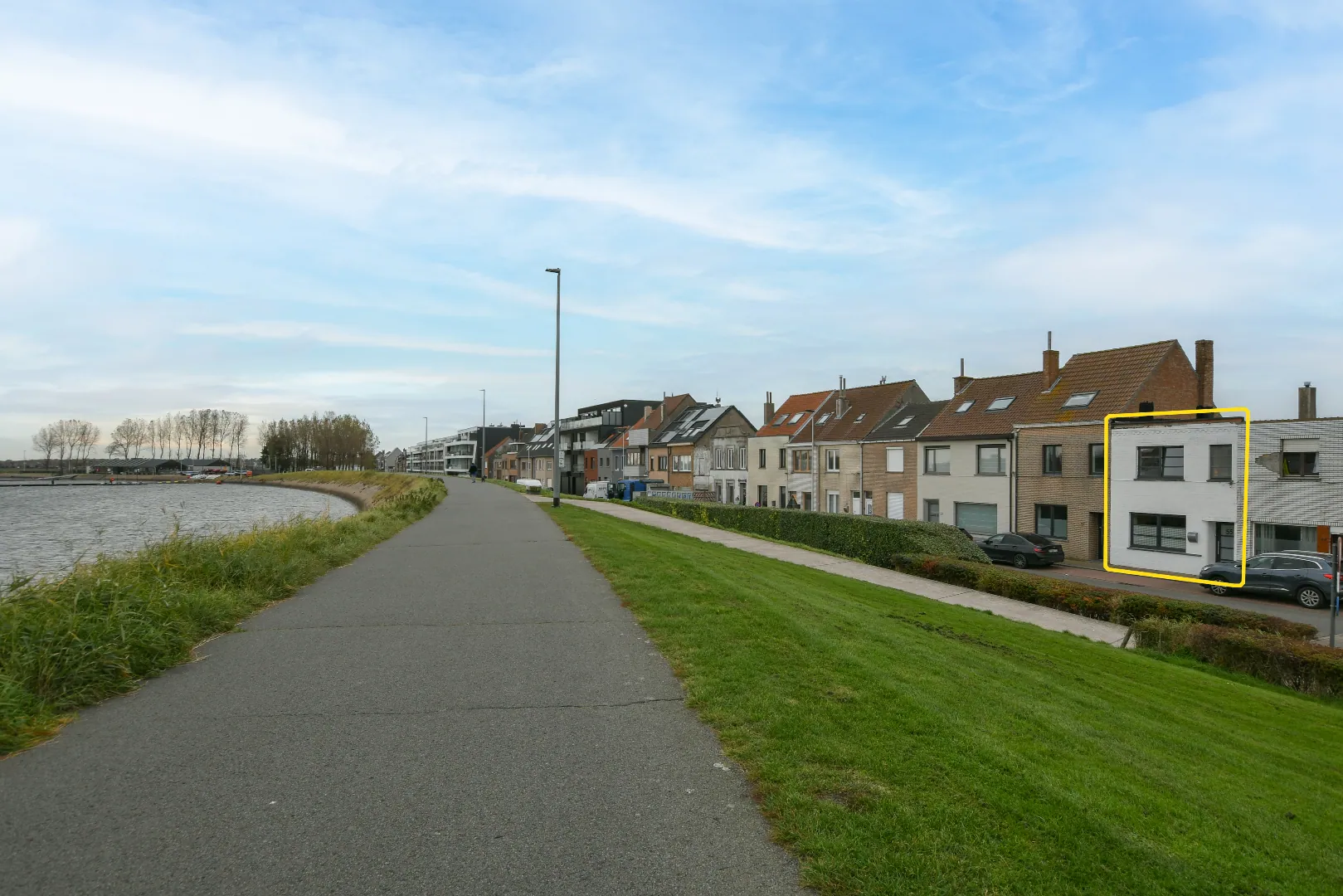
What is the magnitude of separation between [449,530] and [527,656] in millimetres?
14980

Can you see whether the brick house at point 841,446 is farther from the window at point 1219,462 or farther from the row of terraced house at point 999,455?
the window at point 1219,462

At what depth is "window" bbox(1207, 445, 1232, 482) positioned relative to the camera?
606 inches

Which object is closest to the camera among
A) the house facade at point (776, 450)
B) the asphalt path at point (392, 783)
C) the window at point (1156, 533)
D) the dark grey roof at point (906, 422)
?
the asphalt path at point (392, 783)

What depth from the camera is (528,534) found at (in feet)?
65.5

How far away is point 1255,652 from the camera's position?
1136 centimetres

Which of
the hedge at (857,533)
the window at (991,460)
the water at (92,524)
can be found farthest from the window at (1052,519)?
the water at (92,524)

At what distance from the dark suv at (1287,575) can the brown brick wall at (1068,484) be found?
7366 mm

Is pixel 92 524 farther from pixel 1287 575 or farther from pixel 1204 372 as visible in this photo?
pixel 1204 372

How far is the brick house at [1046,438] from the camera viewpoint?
98.8 feet

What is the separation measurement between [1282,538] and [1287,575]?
4.14 meters

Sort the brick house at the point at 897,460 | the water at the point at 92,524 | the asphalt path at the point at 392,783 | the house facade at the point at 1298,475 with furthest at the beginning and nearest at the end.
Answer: the brick house at the point at 897,460
the house facade at the point at 1298,475
the water at the point at 92,524
the asphalt path at the point at 392,783

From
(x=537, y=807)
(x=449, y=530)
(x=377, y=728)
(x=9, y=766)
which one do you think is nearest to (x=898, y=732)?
(x=537, y=807)

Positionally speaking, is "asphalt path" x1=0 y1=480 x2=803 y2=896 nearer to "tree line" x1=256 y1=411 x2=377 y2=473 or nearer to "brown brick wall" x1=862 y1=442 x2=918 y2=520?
"brown brick wall" x1=862 y1=442 x2=918 y2=520

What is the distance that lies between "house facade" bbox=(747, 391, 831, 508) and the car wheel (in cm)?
3192
